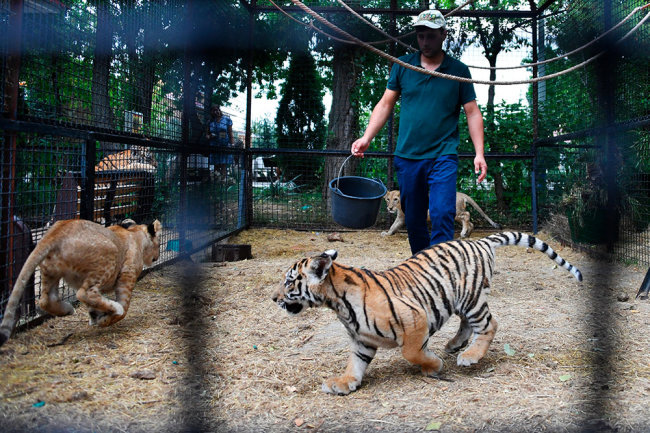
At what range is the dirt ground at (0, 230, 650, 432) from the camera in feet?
7.92

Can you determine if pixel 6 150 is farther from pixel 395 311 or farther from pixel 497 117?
pixel 497 117

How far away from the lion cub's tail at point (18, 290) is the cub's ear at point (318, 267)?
1.65 m

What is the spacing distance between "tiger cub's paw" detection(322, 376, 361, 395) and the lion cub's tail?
1.72 metres

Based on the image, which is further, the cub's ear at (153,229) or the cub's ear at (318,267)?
the cub's ear at (153,229)

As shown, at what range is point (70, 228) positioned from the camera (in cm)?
353

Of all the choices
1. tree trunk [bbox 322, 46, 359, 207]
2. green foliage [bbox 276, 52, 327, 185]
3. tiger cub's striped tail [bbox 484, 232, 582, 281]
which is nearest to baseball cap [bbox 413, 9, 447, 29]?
tiger cub's striped tail [bbox 484, 232, 582, 281]

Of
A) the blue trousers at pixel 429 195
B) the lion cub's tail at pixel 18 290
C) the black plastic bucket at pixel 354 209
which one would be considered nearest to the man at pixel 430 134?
the blue trousers at pixel 429 195

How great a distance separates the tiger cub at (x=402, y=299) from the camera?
2768mm

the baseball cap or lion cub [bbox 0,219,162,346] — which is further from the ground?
the baseball cap

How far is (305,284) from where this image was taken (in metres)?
2.87

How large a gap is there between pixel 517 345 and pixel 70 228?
300cm

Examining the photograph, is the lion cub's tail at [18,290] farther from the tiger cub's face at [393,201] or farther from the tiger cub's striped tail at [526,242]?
the tiger cub's face at [393,201]

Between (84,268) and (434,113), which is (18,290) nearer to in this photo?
(84,268)

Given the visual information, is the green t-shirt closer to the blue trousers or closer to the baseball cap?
the blue trousers
